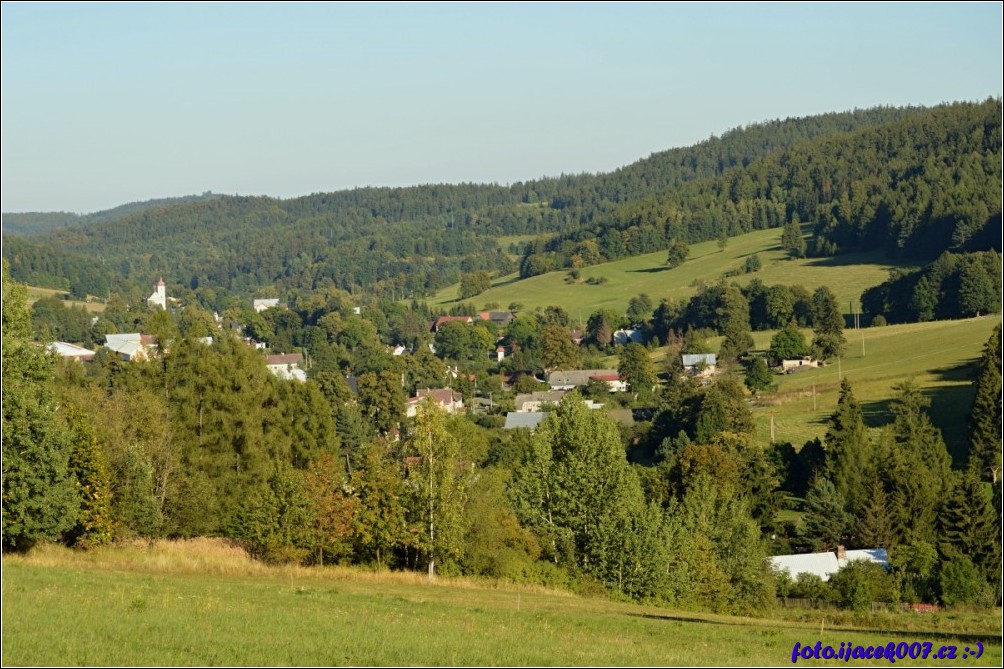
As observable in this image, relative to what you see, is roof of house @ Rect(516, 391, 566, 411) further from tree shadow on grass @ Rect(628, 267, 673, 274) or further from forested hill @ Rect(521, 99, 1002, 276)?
tree shadow on grass @ Rect(628, 267, 673, 274)

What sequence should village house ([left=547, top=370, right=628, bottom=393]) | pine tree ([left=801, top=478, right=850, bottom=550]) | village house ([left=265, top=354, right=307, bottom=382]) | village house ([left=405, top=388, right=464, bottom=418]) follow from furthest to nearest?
village house ([left=265, top=354, right=307, bottom=382]) < village house ([left=547, top=370, right=628, bottom=393]) < village house ([left=405, top=388, right=464, bottom=418]) < pine tree ([left=801, top=478, right=850, bottom=550])

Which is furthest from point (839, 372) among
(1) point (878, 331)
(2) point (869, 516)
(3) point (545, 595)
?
(3) point (545, 595)

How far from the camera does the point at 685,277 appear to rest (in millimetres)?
153375

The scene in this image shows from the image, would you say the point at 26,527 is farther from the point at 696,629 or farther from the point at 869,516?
the point at 869,516

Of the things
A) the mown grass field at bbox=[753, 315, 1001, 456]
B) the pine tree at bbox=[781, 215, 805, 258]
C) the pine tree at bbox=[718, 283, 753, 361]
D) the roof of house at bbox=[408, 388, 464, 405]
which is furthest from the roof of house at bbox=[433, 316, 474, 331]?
the mown grass field at bbox=[753, 315, 1001, 456]

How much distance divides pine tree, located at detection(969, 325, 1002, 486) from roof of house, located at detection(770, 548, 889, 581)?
10522 millimetres

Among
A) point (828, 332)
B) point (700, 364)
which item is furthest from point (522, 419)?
point (828, 332)

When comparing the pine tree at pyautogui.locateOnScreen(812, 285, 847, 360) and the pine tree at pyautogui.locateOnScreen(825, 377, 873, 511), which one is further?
the pine tree at pyautogui.locateOnScreen(812, 285, 847, 360)

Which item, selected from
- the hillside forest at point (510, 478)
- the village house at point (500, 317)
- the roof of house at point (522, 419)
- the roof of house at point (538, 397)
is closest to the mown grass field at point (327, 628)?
the hillside forest at point (510, 478)

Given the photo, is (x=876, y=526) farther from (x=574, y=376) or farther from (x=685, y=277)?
(x=685, y=277)

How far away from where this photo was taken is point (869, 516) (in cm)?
4838

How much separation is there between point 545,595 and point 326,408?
21993mm

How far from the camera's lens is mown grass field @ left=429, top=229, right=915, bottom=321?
13325 centimetres

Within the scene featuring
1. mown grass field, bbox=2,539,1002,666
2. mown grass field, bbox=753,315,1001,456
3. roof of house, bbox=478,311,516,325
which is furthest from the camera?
roof of house, bbox=478,311,516,325
